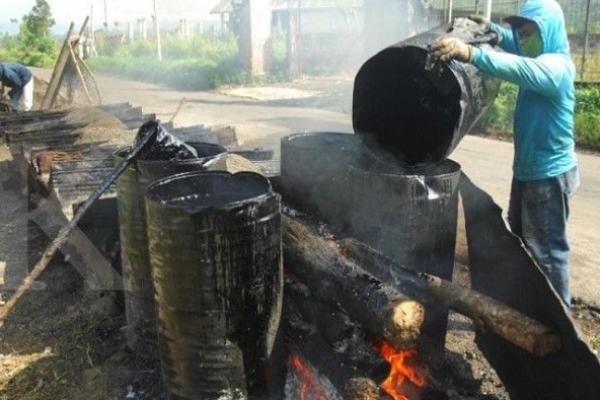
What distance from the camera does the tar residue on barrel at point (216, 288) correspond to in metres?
2.64

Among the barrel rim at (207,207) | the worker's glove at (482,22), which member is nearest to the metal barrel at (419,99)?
the worker's glove at (482,22)

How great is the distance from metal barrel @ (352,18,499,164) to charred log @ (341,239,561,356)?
1.08m

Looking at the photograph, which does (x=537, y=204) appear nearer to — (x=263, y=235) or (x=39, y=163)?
(x=263, y=235)

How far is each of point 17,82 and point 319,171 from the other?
9988 mm

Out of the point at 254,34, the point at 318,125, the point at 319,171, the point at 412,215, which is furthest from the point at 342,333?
the point at 254,34

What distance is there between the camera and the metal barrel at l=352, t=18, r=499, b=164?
3594mm

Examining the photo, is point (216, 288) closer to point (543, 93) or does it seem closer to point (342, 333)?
point (342, 333)

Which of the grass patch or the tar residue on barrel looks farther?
the grass patch

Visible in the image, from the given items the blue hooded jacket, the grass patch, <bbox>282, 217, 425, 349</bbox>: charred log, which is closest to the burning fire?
<bbox>282, 217, 425, 349</bbox>: charred log

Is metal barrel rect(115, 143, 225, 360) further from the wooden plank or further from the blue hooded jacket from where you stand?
the wooden plank

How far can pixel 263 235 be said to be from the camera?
276 cm

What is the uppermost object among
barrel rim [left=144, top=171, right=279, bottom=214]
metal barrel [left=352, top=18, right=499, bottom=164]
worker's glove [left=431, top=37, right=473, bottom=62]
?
worker's glove [left=431, top=37, right=473, bottom=62]

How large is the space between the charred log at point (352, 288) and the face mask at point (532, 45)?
70.6 inches

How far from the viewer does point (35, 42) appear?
39.6m
